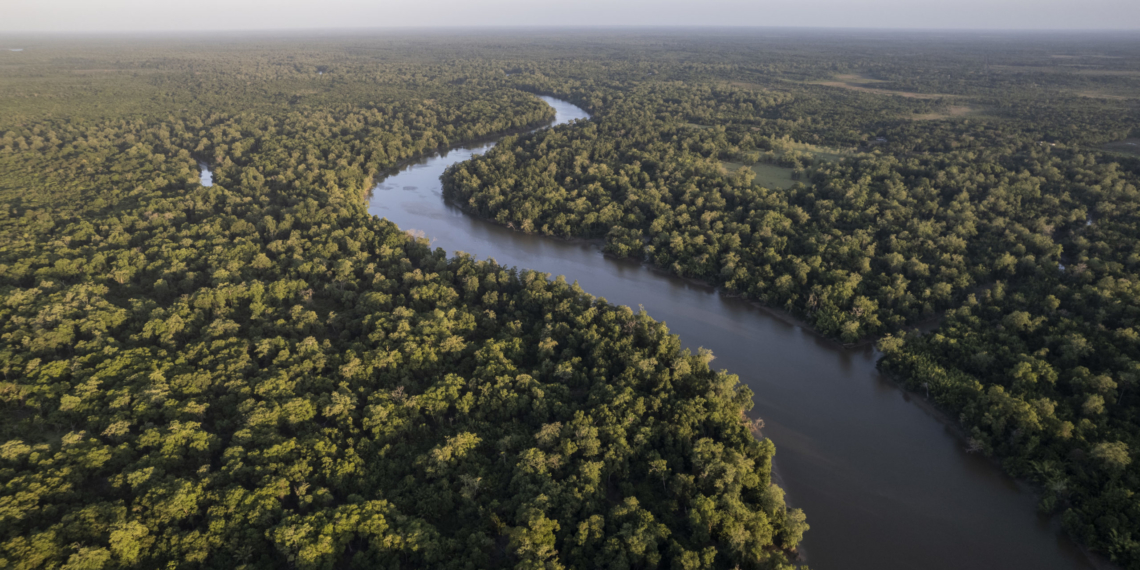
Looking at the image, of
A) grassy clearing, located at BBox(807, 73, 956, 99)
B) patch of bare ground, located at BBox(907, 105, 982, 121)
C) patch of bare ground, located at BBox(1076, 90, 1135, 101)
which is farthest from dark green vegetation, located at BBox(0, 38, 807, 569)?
patch of bare ground, located at BBox(1076, 90, 1135, 101)

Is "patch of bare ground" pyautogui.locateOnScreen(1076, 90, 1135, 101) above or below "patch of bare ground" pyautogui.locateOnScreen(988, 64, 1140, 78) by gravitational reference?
below

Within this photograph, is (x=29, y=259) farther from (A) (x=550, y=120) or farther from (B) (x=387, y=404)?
(A) (x=550, y=120)

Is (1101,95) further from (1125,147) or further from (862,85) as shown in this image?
(1125,147)

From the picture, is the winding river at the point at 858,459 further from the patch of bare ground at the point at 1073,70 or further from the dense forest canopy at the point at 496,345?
the patch of bare ground at the point at 1073,70

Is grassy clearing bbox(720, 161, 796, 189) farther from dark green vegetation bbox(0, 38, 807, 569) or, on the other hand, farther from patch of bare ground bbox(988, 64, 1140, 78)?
patch of bare ground bbox(988, 64, 1140, 78)

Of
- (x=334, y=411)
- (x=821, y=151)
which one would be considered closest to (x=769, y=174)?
(x=821, y=151)

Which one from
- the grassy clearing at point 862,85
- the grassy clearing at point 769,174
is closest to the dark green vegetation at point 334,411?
the grassy clearing at point 769,174
